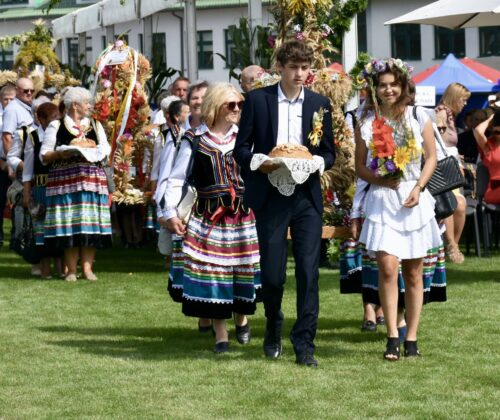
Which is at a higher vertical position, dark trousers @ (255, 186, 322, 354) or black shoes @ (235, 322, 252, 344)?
dark trousers @ (255, 186, 322, 354)

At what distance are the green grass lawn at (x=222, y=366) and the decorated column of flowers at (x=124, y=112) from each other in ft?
9.81

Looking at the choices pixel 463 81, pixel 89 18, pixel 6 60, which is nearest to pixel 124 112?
pixel 89 18

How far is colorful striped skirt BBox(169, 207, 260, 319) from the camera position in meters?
9.36

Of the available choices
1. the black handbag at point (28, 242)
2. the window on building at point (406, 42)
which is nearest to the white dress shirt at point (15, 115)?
the black handbag at point (28, 242)

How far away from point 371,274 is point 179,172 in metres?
1.59

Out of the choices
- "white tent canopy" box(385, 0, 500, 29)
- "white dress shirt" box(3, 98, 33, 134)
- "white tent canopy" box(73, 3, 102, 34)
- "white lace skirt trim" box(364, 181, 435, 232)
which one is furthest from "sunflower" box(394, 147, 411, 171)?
"white tent canopy" box(73, 3, 102, 34)

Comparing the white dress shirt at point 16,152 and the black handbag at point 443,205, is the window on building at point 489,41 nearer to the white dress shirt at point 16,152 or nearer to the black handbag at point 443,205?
the white dress shirt at point 16,152

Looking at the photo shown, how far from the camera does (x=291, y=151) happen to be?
8.38 meters

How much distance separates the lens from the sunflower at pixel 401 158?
8617 millimetres

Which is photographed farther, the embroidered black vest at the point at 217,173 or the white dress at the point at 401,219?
the embroidered black vest at the point at 217,173

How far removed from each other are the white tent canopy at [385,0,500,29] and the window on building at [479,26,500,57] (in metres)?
43.2

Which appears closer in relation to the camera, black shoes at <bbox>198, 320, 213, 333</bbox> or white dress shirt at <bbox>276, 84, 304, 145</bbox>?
white dress shirt at <bbox>276, 84, 304, 145</bbox>

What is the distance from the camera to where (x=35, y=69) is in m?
21.9

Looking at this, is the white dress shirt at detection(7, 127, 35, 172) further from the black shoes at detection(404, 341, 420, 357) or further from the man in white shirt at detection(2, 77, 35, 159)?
the black shoes at detection(404, 341, 420, 357)
